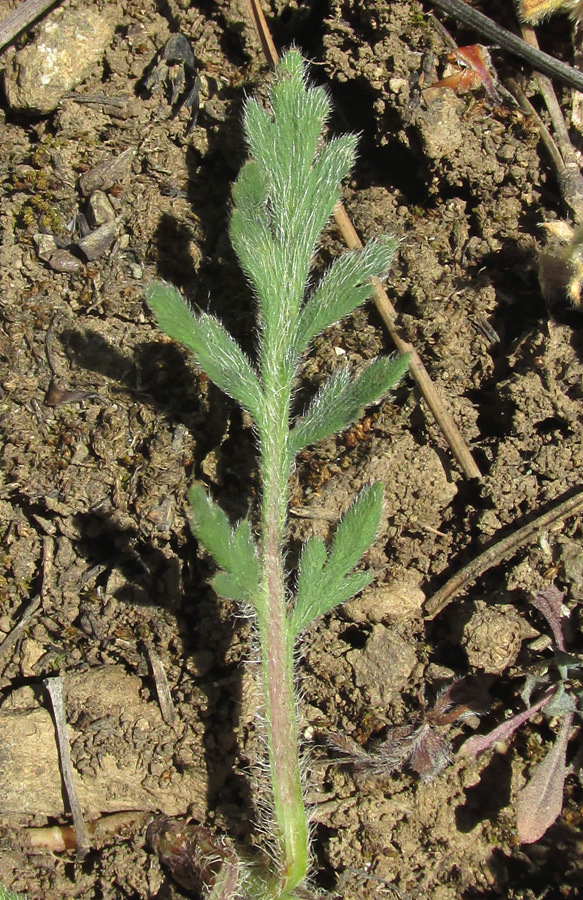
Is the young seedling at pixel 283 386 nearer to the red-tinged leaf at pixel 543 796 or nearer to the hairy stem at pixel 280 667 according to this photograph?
the hairy stem at pixel 280 667

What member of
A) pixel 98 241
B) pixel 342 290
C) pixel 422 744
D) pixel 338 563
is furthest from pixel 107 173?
pixel 422 744

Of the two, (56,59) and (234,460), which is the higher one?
(56,59)

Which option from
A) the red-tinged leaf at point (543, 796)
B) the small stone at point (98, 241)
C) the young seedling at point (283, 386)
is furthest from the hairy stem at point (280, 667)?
the small stone at point (98, 241)

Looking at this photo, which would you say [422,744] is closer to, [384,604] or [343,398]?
[384,604]

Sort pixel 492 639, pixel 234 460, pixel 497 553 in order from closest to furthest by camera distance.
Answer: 1. pixel 492 639
2. pixel 497 553
3. pixel 234 460

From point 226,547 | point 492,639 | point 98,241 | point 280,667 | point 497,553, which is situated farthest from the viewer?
point 98,241

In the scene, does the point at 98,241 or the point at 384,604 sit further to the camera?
the point at 98,241

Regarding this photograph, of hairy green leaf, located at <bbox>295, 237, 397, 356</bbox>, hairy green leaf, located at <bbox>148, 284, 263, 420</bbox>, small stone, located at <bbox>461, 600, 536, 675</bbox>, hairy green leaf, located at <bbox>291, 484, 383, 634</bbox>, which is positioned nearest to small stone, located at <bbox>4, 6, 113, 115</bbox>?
hairy green leaf, located at <bbox>148, 284, 263, 420</bbox>
